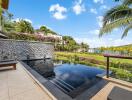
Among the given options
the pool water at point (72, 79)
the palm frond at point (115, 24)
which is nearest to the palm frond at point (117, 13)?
the palm frond at point (115, 24)

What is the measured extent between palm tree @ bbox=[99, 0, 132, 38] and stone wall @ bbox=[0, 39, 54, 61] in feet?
37.3

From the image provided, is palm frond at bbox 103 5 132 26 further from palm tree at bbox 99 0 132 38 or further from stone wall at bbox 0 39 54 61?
stone wall at bbox 0 39 54 61

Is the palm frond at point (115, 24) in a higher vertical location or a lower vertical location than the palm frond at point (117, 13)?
lower

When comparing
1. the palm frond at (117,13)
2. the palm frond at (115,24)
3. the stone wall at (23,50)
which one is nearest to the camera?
the palm frond at (115,24)

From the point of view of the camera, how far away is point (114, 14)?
5656mm

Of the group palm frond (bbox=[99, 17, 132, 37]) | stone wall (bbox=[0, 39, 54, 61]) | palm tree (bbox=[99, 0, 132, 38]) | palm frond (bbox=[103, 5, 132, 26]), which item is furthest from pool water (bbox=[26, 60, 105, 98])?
stone wall (bbox=[0, 39, 54, 61])

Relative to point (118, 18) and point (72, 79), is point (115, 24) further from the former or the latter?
point (72, 79)

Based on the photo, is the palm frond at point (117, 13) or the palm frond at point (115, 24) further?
the palm frond at point (117, 13)

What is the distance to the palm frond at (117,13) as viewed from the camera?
18.1 ft

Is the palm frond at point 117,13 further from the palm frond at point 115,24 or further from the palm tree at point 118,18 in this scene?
the palm frond at point 115,24

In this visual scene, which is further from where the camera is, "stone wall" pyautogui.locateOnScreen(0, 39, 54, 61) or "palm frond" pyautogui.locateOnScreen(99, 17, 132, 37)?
"stone wall" pyautogui.locateOnScreen(0, 39, 54, 61)

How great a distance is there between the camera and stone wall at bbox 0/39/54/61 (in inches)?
554

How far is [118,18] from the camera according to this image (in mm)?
5621

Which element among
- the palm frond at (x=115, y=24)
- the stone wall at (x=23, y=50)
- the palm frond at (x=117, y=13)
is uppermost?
the palm frond at (x=117, y=13)
